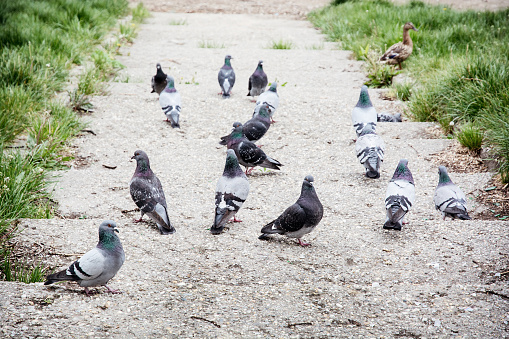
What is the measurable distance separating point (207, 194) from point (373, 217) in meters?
1.63

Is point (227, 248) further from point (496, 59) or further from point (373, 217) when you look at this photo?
point (496, 59)

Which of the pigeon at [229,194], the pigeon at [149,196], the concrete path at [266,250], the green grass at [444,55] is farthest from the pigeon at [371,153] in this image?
the pigeon at [149,196]

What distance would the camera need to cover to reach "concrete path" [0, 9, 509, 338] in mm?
2900

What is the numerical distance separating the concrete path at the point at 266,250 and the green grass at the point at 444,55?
0.53 meters

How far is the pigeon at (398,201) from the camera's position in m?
4.11

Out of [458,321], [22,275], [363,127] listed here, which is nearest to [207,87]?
[363,127]

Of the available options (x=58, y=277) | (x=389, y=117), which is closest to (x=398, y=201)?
(x=58, y=277)

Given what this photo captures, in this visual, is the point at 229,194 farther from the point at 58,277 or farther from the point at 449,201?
the point at 449,201

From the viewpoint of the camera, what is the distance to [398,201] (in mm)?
4160

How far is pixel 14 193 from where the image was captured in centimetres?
418

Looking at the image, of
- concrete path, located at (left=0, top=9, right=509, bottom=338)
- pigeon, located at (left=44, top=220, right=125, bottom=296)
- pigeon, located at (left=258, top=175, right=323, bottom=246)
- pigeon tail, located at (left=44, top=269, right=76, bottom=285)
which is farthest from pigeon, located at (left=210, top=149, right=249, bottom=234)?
pigeon tail, located at (left=44, top=269, right=76, bottom=285)

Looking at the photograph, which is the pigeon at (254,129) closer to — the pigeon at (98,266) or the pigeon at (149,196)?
the pigeon at (149,196)

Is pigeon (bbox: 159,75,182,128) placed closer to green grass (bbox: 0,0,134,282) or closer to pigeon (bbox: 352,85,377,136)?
green grass (bbox: 0,0,134,282)

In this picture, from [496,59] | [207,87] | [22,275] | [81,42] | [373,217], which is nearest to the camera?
[22,275]
